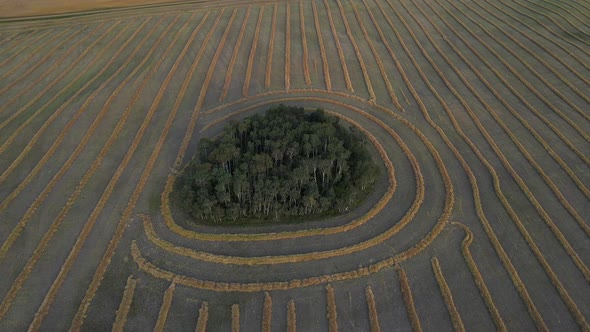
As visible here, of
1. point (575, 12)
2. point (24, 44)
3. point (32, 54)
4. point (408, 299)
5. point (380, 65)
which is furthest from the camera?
point (575, 12)

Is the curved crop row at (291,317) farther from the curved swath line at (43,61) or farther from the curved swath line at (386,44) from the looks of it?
the curved swath line at (43,61)

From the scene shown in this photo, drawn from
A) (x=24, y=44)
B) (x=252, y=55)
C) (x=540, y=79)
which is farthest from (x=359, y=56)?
(x=24, y=44)

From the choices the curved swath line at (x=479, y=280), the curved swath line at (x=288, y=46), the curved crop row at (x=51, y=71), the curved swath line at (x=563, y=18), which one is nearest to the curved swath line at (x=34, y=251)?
the curved crop row at (x=51, y=71)

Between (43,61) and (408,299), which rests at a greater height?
(43,61)

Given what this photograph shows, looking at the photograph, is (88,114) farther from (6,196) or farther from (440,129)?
(440,129)

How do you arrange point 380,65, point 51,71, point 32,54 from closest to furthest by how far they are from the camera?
point 51,71
point 380,65
point 32,54

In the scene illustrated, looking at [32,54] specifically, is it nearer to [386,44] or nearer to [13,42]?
[13,42]

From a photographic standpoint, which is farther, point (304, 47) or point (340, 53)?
point (304, 47)

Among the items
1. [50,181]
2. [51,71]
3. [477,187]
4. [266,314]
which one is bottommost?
[266,314]
